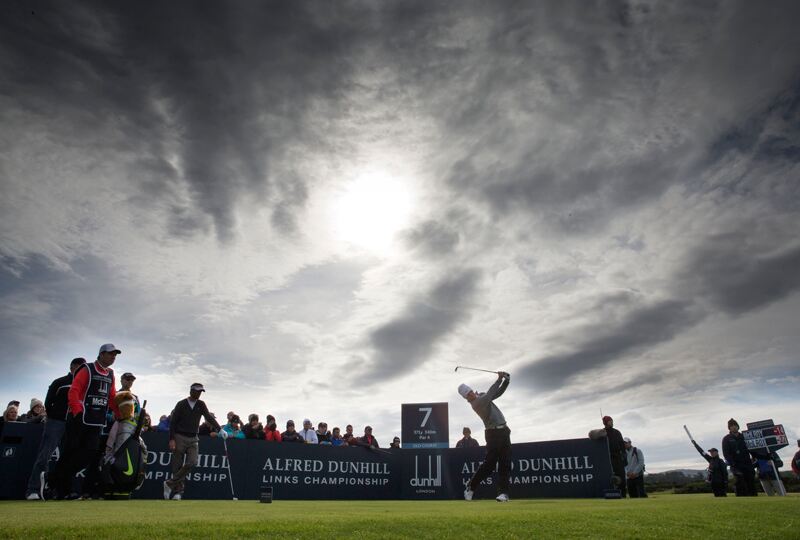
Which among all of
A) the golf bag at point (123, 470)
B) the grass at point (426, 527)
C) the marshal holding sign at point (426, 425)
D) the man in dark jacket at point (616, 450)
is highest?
the marshal holding sign at point (426, 425)

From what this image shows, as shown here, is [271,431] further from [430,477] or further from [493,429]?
[493,429]

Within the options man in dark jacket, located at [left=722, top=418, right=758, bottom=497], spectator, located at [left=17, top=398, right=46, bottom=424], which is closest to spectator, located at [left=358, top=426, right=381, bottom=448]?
spectator, located at [left=17, top=398, right=46, bottom=424]

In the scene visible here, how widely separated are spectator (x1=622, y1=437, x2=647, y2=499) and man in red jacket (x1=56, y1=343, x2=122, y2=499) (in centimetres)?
1427

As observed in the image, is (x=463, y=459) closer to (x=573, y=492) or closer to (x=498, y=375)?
(x=573, y=492)

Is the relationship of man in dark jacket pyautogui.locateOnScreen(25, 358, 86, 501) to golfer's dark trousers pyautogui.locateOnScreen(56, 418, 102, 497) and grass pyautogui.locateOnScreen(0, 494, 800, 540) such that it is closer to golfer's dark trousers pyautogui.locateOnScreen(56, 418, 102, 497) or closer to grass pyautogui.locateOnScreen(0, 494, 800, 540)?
golfer's dark trousers pyautogui.locateOnScreen(56, 418, 102, 497)

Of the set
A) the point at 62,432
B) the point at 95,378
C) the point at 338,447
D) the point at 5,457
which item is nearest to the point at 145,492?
the point at 5,457

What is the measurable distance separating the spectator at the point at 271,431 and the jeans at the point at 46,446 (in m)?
7.45

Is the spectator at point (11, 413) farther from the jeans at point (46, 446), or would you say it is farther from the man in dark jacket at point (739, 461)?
the man in dark jacket at point (739, 461)

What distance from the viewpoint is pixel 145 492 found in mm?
12648

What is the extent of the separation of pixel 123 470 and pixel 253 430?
7.81 m

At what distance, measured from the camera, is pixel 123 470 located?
8.13 m

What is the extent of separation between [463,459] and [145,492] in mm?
9627

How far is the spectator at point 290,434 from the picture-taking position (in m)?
16.9

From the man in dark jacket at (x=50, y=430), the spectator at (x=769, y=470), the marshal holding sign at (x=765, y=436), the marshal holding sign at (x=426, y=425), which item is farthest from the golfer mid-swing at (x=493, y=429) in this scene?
the spectator at (x=769, y=470)
